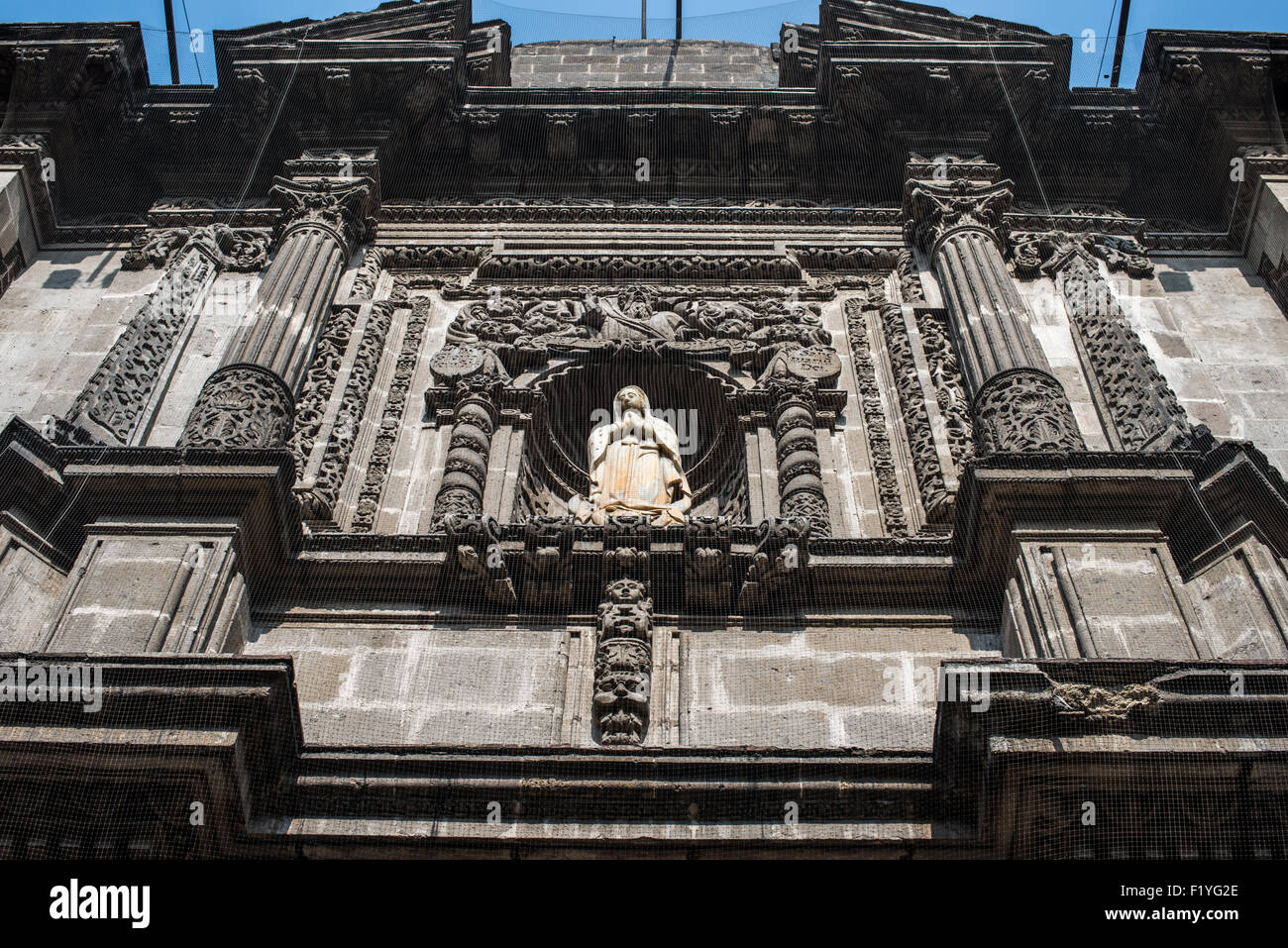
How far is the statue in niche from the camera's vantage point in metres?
11.0

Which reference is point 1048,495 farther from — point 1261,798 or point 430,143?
point 430,143

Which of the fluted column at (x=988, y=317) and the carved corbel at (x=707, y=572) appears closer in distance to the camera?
the carved corbel at (x=707, y=572)

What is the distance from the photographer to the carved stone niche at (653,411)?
1220 centimetres

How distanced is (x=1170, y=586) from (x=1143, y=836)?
2.52m

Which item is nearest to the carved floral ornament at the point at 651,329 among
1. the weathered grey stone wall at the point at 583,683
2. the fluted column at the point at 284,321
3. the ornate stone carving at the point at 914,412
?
the ornate stone carving at the point at 914,412

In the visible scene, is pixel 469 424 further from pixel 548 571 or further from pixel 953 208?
pixel 953 208

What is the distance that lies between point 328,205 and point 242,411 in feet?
15.4

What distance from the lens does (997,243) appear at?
14.2m

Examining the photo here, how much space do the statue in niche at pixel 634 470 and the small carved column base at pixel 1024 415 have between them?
253 cm

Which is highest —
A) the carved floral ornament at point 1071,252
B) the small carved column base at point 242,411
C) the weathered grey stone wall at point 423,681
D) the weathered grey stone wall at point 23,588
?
the carved floral ornament at point 1071,252

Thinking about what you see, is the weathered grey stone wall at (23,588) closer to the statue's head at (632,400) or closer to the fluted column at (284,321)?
the fluted column at (284,321)

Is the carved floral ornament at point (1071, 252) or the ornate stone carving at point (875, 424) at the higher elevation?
the carved floral ornament at point (1071, 252)

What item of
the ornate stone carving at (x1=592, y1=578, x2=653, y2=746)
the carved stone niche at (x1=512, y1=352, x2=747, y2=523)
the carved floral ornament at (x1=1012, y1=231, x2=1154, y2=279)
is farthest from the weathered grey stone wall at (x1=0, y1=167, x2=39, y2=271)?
the carved floral ornament at (x1=1012, y1=231, x2=1154, y2=279)

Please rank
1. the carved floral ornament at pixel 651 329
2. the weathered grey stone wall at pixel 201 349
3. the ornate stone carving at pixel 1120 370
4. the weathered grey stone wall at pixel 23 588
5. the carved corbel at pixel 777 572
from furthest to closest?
the carved floral ornament at pixel 651 329 < the weathered grey stone wall at pixel 201 349 < the ornate stone carving at pixel 1120 370 < the carved corbel at pixel 777 572 < the weathered grey stone wall at pixel 23 588
